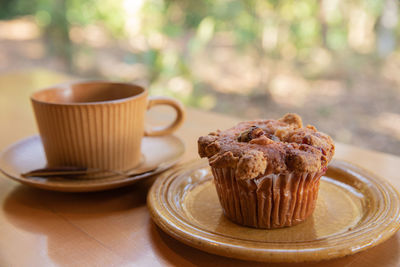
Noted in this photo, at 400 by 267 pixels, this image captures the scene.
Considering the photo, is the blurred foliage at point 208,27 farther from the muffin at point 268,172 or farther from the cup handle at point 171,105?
the muffin at point 268,172

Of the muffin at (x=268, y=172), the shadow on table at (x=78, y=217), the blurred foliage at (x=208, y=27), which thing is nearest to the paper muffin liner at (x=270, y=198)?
the muffin at (x=268, y=172)

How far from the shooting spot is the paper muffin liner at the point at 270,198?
22.4 inches

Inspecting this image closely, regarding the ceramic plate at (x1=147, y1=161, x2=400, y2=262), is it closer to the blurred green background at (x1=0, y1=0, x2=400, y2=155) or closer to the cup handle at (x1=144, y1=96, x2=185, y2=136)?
the cup handle at (x1=144, y1=96, x2=185, y2=136)

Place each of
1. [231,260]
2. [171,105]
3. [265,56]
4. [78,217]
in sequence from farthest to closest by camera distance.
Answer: [265,56]
[171,105]
[78,217]
[231,260]

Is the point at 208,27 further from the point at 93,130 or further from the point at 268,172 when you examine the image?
the point at 268,172

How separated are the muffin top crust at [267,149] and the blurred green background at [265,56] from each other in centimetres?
201

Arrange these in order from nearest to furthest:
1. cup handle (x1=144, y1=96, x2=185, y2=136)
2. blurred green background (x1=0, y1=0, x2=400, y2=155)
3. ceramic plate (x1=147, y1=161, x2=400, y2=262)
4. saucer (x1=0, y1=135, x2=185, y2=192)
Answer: ceramic plate (x1=147, y1=161, x2=400, y2=262) → saucer (x1=0, y1=135, x2=185, y2=192) → cup handle (x1=144, y1=96, x2=185, y2=136) → blurred green background (x1=0, y1=0, x2=400, y2=155)

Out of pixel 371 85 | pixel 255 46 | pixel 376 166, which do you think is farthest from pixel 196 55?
pixel 376 166

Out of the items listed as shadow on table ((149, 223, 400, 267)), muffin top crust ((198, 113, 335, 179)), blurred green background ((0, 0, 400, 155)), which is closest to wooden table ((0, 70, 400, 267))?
shadow on table ((149, 223, 400, 267))

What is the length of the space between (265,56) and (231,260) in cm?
263

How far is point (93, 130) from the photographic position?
70 cm

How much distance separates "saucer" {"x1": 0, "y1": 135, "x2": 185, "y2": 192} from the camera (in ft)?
2.18

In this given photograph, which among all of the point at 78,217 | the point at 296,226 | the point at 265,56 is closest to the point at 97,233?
the point at 78,217

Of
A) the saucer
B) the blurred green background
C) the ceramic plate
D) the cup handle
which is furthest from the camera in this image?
the blurred green background
